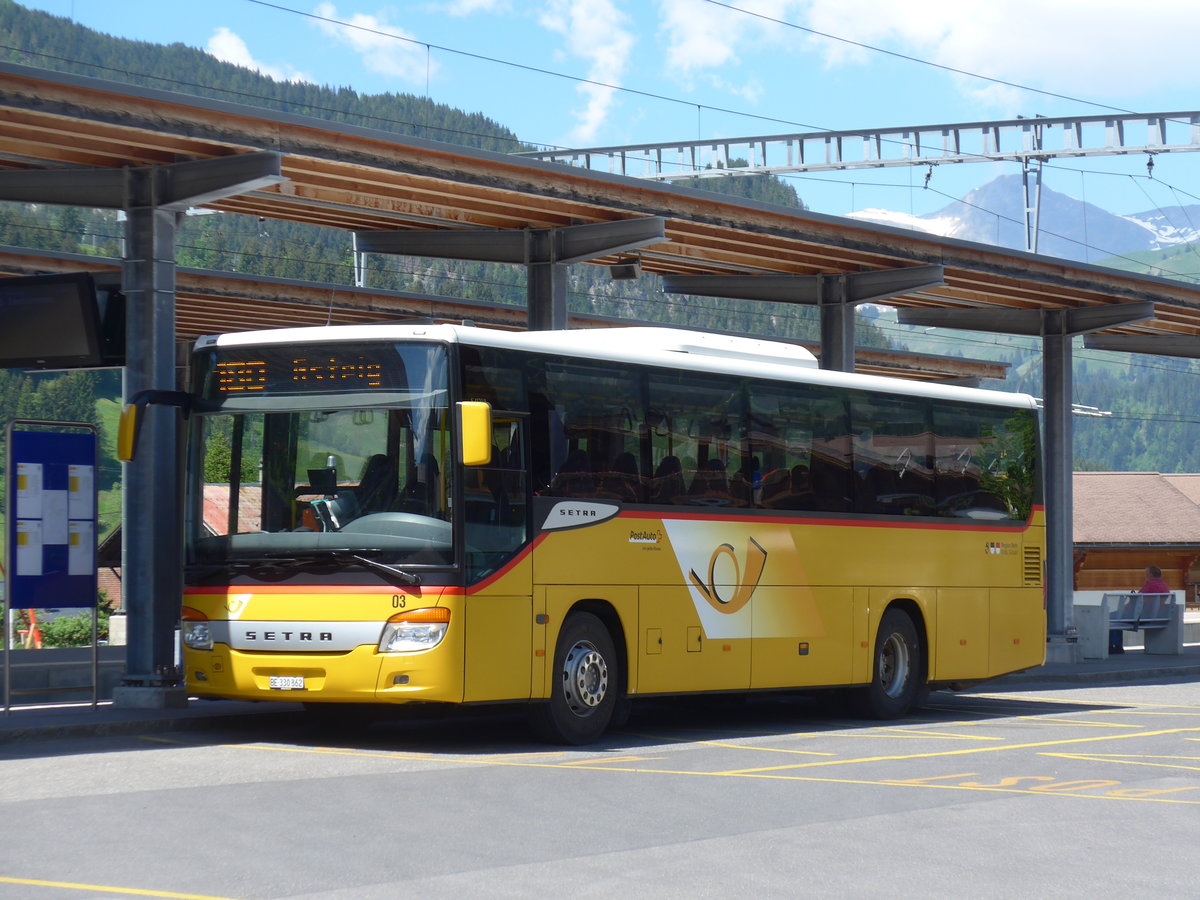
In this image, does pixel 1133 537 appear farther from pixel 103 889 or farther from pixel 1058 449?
pixel 103 889

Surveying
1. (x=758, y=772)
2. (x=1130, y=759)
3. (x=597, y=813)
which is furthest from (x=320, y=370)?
(x=1130, y=759)

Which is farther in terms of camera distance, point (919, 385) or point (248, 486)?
point (919, 385)

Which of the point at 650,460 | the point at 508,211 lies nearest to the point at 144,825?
the point at 650,460

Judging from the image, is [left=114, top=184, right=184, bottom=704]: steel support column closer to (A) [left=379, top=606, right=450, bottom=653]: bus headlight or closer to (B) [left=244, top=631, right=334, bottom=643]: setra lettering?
(B) [left=244, top=631, right=334, bottom=643]: setra lettering

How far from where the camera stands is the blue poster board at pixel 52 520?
15086 millimetres

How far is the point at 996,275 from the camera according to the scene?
25.0m

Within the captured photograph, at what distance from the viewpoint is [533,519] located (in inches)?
542

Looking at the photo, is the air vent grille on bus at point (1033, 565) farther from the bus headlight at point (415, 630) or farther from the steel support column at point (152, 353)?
the steel support column at point (152, 353)

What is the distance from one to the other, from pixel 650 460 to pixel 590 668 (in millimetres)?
1841

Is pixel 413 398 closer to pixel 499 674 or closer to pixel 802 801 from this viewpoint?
pixel 499 674

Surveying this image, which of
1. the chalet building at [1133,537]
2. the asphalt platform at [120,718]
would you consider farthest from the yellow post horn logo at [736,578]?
the chalet building at [1133,537]

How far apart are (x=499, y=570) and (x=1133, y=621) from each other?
63.2 feet

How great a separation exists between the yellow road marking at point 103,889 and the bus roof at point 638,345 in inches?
245

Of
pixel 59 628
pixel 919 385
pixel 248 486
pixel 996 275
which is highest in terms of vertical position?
pixel 996 275
